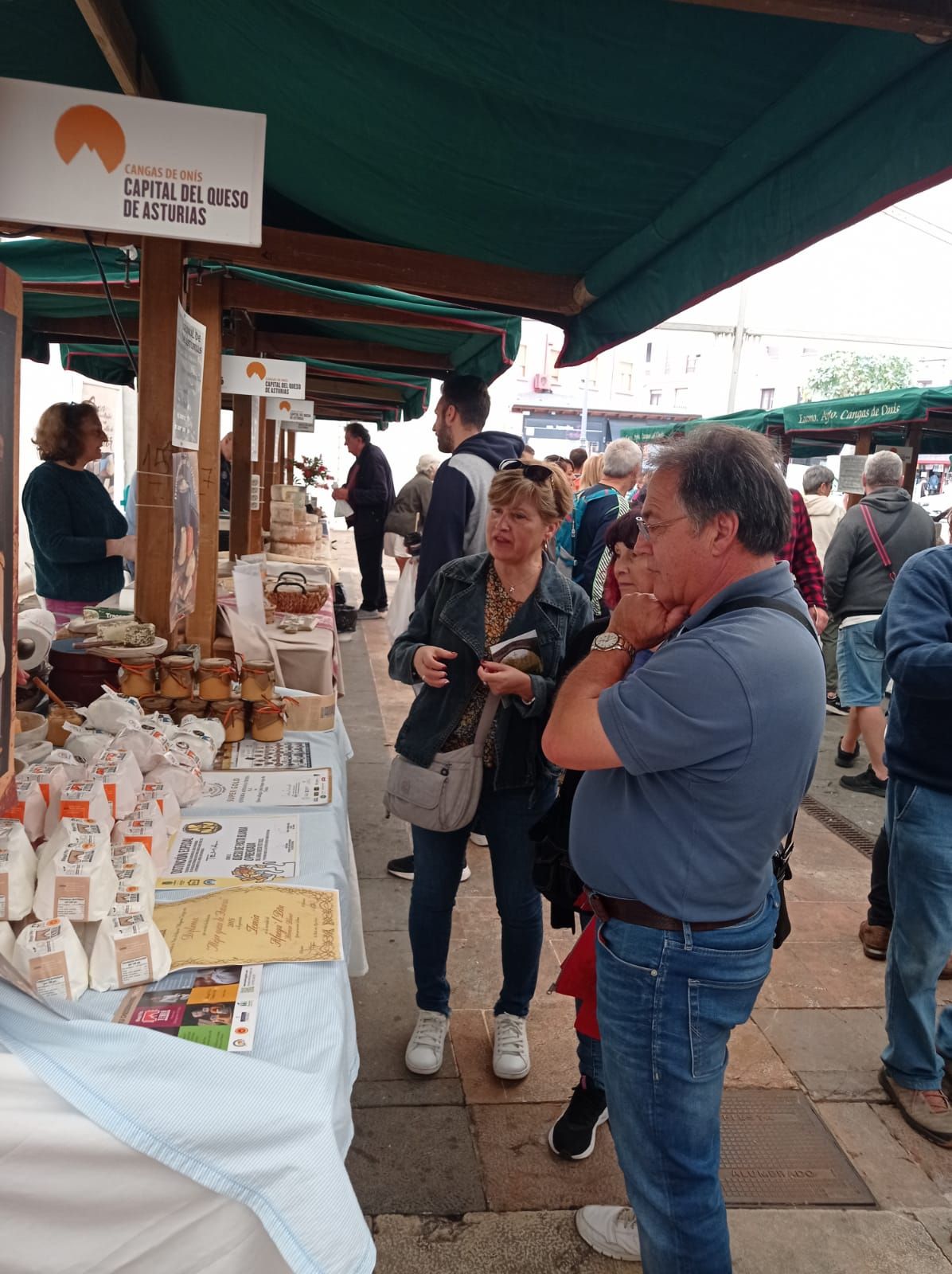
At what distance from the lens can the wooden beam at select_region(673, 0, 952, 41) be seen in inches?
46.6

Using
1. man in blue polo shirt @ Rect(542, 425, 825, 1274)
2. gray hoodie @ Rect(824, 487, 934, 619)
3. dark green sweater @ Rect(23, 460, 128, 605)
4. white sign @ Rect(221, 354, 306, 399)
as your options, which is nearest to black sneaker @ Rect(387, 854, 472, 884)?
dark green sweater @ Rect(23, 460, 128, 605)

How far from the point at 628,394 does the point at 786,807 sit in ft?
175

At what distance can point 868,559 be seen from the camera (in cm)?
591

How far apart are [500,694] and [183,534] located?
164 centimetres

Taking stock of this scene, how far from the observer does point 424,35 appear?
5.69 feet

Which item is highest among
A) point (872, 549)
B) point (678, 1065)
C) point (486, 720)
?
point (872, 549)

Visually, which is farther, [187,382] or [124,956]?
[187,382]

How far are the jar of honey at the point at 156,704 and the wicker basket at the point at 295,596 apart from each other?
2.12 metres

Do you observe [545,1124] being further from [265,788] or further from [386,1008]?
[265,788]

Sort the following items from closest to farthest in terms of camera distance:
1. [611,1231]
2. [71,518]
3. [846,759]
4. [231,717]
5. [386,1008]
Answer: [611,1231]
[231,717]
[386,1008]
[71,518]
[846,759]

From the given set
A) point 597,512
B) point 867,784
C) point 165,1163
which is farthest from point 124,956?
point 867,784

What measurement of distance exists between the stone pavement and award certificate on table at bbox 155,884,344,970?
91 cm

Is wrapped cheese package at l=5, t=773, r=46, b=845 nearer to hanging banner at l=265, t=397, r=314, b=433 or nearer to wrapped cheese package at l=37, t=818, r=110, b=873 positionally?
wrapped cheese package at l=37, t=818, r=110, b=873

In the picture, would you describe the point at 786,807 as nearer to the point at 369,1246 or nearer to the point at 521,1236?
the point at 369,1246
